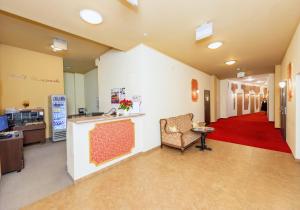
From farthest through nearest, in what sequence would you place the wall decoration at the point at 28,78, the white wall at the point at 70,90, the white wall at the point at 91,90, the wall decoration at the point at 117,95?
the white wall at the point at 70,90 → the white wall at the point at 91,90 → the wall decoration at the point at 28,78 → the wall decoration at the point at 117,95

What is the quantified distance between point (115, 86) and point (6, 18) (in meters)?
2.72

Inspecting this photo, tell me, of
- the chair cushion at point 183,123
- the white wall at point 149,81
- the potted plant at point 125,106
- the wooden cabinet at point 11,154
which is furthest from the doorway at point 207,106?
the wooden cabinet at point 11,154

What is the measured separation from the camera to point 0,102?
420 cm

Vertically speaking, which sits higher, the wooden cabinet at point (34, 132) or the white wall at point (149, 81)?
the white wall at point (149, 81)

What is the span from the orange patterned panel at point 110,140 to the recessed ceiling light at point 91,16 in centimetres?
193

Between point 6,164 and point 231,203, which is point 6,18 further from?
point 231,203

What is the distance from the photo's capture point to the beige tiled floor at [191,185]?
78.5 inches

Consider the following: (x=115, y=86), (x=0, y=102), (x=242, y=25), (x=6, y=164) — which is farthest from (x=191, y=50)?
(x=0, y=102)

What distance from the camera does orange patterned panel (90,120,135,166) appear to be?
9.23 feet

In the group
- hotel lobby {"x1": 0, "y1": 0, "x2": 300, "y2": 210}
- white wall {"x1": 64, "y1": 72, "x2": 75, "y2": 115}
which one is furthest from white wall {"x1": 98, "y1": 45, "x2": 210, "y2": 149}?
white wall {"x1": 64, "y1": 72, "x2": 75, "y2": 115}

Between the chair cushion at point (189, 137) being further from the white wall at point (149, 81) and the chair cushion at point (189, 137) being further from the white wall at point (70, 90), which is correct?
the white wall at point (70, 90)

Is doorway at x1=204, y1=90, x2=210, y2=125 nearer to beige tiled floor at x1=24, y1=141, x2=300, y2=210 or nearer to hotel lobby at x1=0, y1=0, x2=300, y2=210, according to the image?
hotel lobby at x1=0, y1=0, x2=300, y2=210

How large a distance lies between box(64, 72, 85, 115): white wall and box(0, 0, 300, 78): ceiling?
506 cm

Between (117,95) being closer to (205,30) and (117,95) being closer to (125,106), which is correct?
(125,106)
